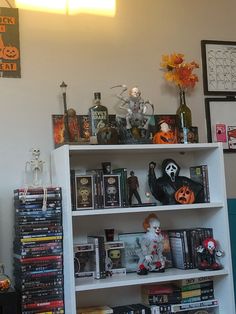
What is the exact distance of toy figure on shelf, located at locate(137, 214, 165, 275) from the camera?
223 centimetres

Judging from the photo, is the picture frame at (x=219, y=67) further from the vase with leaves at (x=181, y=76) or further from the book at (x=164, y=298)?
the book at (x=164, y=298)

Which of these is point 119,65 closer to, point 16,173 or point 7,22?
point 7,22

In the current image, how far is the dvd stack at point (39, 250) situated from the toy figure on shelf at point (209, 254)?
2.23 feet

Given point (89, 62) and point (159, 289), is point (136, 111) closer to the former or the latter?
point (89, 62)

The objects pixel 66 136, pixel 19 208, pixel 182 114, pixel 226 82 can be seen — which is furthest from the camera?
pixel 226 82

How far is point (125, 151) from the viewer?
231cm

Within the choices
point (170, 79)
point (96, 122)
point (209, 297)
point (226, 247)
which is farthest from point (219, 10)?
point (209, 297)

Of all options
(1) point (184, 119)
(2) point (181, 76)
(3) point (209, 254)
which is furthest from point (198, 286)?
(2) point (181, 76)

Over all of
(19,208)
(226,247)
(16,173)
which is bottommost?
(226,247)

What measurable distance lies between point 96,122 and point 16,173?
45 cm

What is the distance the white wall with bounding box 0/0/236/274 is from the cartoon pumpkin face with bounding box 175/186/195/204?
1.28ft

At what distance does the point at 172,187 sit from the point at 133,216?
0.84 ft

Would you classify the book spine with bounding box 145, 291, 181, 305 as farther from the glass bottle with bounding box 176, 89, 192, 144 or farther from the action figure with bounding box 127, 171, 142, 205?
the glass bottle with bounding box 176, 89, 192, 144

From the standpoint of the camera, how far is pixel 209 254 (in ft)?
7.41
